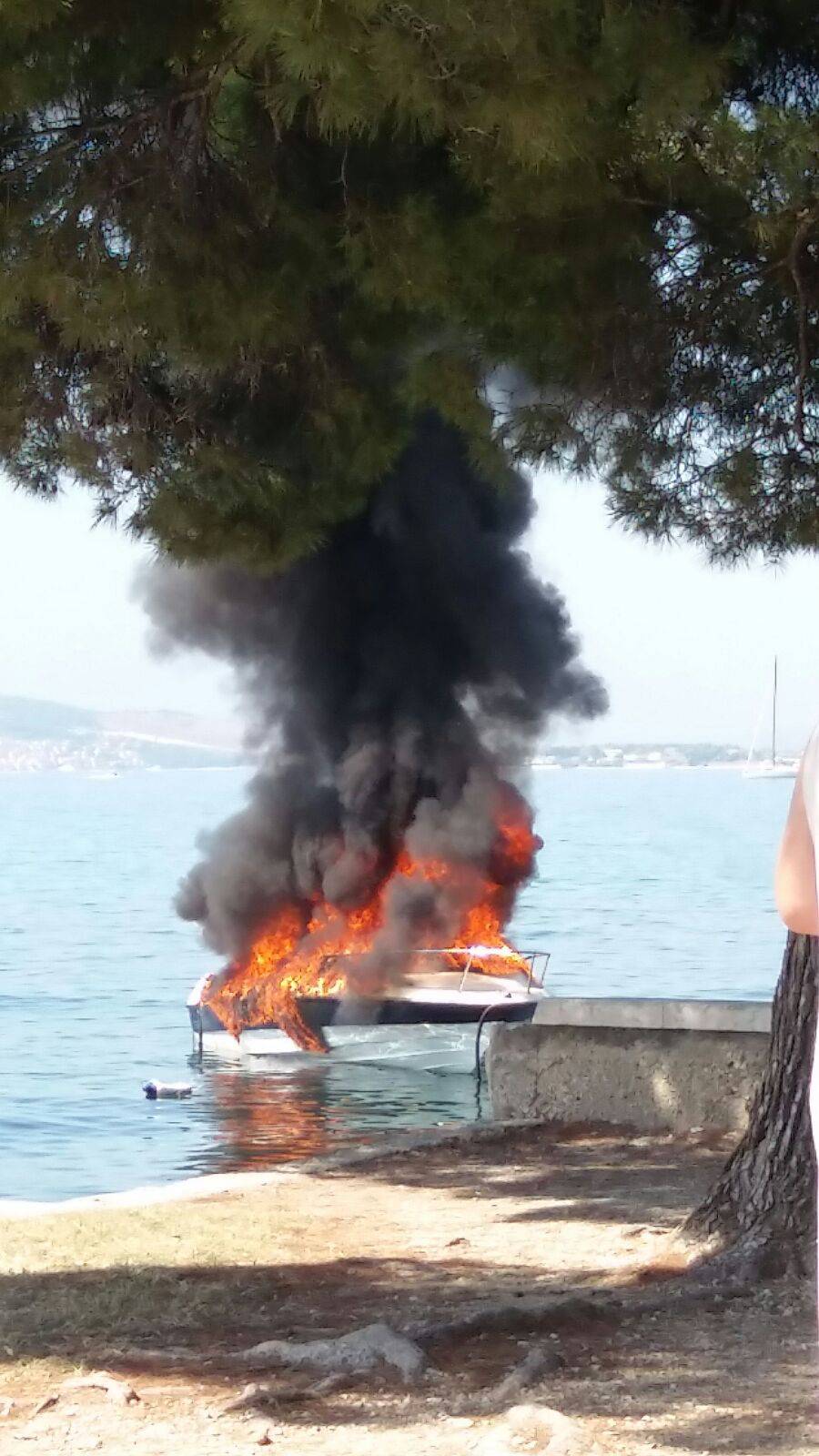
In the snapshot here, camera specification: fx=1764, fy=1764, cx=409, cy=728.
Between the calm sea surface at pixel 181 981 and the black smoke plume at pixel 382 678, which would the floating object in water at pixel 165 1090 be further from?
the black smoke plume at pixel 382 678

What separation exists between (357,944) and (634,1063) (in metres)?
21.1

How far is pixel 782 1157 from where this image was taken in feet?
19.6

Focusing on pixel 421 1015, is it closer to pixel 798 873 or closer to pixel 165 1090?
pixel 165 1090

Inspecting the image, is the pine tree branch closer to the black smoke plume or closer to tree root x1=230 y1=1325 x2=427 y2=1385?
tree root x1=230 y1=1325 x2=427 y2=1385

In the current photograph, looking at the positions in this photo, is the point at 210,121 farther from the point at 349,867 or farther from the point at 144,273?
the point at 349,867

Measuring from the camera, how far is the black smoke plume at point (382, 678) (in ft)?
107

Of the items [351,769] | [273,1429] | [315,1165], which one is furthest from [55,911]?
[273,1429]

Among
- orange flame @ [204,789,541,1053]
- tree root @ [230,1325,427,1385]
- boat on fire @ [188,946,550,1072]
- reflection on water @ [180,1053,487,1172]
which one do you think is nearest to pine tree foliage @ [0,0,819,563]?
tree root @ [230,1325,427,1385]

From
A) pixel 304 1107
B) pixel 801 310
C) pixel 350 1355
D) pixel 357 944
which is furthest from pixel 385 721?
pixel 350 1355

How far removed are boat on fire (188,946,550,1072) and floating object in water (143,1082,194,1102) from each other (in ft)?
8.94

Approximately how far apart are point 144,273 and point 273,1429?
→ 377 centimetres

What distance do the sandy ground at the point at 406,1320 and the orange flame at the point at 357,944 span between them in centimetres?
1911

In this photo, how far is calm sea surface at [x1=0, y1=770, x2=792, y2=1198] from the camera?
20672 mm

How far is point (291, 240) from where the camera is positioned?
6.55 metres
